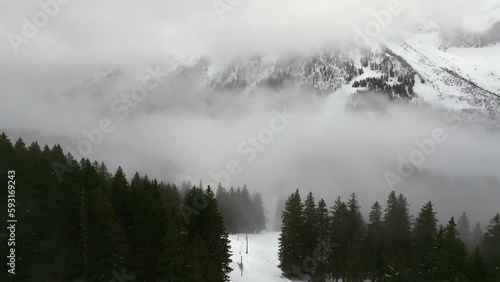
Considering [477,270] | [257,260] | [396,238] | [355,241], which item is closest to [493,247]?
[477,270]

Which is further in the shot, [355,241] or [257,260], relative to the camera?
[257,260]

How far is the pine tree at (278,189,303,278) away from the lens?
63094 millimetres

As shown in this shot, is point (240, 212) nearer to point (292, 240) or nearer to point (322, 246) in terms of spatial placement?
point (292, 240)

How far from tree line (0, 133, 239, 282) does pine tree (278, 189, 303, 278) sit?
25.0 metres

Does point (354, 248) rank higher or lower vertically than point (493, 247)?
lower

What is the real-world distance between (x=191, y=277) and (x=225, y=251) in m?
9.73

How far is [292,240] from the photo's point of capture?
6338 cm

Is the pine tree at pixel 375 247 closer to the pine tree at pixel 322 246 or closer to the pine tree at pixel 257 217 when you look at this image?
the pine tree at pixel 322 246

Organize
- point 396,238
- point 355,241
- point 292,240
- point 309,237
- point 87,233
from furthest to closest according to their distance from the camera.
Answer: point 292,240
point 309,237
point 355,241
point 396,238
point 87,233

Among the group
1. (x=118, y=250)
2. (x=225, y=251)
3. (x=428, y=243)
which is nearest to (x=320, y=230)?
(x=428, y=243)

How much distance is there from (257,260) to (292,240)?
21.1 m

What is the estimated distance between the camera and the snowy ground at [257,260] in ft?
210

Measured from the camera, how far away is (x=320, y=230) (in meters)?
63.3

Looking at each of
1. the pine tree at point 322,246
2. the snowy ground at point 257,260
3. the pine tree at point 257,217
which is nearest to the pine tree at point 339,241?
the pine tree at point 322,246
